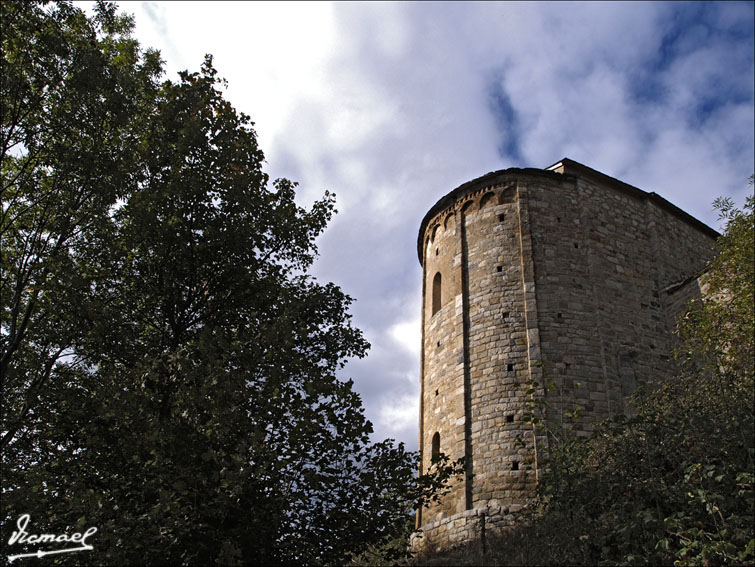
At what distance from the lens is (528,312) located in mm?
14359

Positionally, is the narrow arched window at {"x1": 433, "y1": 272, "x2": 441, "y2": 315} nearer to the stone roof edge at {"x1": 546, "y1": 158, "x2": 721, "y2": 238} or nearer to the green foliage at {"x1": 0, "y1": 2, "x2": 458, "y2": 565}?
the stone roof edge at {"x1": 546, "y1": 158, "x2": 721, "y2": 238}

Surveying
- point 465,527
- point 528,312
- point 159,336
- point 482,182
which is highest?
point 482,182

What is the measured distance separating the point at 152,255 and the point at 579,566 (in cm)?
724

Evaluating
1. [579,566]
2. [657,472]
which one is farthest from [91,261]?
[657,472]

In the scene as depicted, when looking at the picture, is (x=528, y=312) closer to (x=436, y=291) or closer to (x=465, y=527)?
(x=436, y=291)

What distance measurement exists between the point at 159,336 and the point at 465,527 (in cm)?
708

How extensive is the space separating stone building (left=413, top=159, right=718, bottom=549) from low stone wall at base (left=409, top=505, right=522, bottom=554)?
1.2 inches

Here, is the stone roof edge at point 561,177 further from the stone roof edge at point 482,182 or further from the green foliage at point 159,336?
the green foliage at point 159,336

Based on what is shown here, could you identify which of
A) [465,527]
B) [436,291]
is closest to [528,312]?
[436,291]

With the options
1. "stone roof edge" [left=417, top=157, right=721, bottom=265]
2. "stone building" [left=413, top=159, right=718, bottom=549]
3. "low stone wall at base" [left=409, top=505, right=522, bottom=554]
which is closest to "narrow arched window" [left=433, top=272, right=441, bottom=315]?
"stone building" [left=413, top=159, right=718, bottom=549]

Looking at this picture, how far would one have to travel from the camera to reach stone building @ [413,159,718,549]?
13.1 metres

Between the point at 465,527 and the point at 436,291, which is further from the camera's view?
the point at 436,291

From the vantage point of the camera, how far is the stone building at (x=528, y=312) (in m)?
13.1

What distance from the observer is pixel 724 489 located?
331 inches
